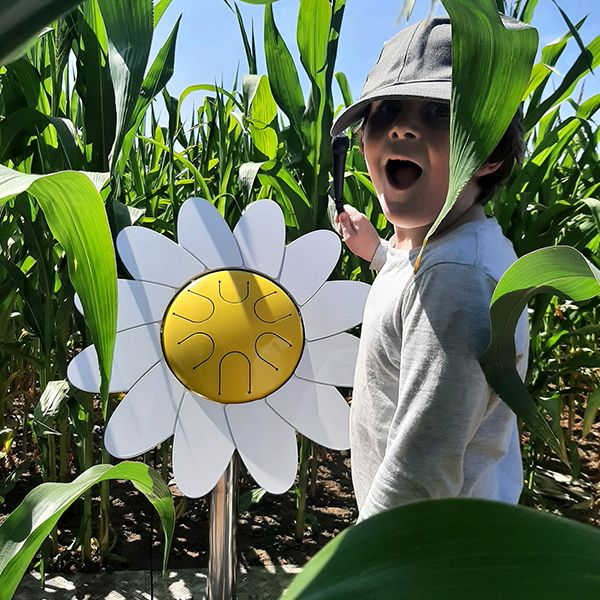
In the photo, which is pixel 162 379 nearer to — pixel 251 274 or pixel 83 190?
pixel 251 274

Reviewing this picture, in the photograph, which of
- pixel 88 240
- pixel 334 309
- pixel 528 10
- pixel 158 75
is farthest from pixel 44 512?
pixel 528 10

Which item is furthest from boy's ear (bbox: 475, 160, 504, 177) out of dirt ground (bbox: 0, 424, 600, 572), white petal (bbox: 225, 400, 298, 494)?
dirt ground (bbox: 0, 424, 600, 572)

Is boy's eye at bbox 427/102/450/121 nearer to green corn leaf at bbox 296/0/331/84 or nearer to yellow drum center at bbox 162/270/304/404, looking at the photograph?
yellow drum center at bbox 162/270/304/404

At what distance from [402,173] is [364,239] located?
247 millimetres

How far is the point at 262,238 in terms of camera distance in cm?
59

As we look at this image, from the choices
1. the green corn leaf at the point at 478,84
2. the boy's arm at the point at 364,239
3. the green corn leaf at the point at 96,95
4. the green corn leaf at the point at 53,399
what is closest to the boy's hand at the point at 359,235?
the boy's arm at the point at 364,239

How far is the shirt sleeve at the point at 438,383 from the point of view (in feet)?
1.58

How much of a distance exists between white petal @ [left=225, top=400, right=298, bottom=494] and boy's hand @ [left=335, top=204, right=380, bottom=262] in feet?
1.13

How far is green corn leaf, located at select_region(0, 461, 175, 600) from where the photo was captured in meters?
0.26

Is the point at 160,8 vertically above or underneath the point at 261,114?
above

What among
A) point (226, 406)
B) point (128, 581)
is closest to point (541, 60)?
point (226, 406)

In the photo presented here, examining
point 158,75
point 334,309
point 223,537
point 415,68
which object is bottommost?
point 223,537

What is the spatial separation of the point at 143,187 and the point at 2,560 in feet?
3.26

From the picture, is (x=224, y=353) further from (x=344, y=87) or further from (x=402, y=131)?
(x=344, y=87)
